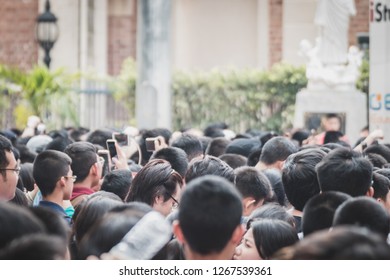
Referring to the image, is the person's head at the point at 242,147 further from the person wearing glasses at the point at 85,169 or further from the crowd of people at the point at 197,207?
the person wearing glasses at the point at 85,169

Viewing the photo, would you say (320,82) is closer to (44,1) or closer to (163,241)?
(44,1)

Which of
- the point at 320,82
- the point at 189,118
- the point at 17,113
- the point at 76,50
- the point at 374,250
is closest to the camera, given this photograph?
the point at 374,250

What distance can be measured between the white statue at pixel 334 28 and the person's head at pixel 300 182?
1304 cm

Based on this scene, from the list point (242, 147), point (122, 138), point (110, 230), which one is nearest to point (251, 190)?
point (110, 230)

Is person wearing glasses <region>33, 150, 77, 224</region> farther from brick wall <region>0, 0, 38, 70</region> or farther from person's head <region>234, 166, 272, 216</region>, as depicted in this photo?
brick wall <region>0, 0, 38, 70</region>

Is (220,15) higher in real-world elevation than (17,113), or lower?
higher

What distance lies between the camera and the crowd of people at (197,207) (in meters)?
3.93

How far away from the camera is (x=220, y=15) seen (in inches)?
1097

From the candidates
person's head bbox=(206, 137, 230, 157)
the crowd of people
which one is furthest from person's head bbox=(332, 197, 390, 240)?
person's head bbox=(206, 137, 230, 157)

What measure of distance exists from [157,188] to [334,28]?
539 inches

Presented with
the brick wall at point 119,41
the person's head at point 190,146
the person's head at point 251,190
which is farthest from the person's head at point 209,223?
the brick wall at point 119,41

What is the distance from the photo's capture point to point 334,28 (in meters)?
20.0

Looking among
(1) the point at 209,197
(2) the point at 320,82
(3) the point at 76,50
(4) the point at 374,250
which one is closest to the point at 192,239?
(1) the point at 209,197
